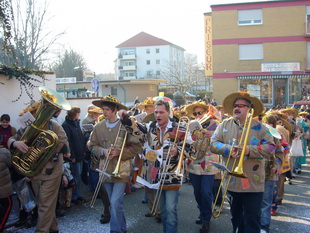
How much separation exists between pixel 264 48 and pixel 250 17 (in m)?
2.87

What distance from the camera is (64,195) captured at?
6.45 metres

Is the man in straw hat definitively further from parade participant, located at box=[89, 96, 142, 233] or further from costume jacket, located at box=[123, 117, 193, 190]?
parade participant, located at box=[89, 96, 142, 233]

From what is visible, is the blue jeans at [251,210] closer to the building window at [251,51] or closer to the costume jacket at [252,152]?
the costume jacket at [252,152]

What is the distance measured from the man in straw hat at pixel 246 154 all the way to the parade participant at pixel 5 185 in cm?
296

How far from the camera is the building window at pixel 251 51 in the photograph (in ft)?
90.6

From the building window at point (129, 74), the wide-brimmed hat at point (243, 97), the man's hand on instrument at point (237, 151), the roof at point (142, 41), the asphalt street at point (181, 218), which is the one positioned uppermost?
the roof at point (142, 41)

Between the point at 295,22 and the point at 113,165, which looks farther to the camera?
the point at 295,22

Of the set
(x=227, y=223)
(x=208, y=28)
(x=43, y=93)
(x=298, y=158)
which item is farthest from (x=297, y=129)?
(x=208, y=28)

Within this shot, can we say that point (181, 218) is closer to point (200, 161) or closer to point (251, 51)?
point (200, 161)

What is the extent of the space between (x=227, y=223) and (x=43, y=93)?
3.71 metres

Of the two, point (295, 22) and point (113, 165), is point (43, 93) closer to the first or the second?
point (113, 165)

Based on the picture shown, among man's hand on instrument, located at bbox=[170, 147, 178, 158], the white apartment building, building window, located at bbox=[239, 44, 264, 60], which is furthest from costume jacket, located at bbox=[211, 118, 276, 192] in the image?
the white apartment building

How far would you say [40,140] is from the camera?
445cm

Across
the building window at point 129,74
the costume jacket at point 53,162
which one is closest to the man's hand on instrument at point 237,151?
the costume jacket at point 53,162
